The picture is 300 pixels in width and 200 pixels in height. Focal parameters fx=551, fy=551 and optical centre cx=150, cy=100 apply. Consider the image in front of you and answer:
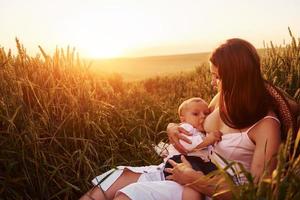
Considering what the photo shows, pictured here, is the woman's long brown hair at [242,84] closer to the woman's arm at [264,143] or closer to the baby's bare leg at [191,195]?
the woman's arm at [264,143]

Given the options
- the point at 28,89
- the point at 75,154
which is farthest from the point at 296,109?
the point at 28,89

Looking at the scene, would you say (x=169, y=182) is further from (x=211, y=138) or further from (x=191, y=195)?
(x=211, y=138)

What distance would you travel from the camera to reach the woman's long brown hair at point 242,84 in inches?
128

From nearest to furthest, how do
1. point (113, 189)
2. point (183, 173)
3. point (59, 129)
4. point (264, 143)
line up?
point (264, 143) < point (183, 173) < point (113, 189) < point (59, 129)

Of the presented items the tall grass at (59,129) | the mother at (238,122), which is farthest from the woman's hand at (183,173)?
the tall grass at (59,129)

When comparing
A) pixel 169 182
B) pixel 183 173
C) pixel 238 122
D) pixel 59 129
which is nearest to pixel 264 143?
pixel 238 122

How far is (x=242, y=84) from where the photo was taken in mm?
3252

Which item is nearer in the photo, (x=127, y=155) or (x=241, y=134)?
(x=241, y=134)

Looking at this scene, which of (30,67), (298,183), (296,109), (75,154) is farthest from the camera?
(30,67)

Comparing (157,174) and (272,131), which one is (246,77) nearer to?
(272,131)

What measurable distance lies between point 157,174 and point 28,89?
1387 millimetres

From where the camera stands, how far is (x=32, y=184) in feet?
12.6

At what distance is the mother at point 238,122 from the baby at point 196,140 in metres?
0.05

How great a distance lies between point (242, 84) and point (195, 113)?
2.10 feet
